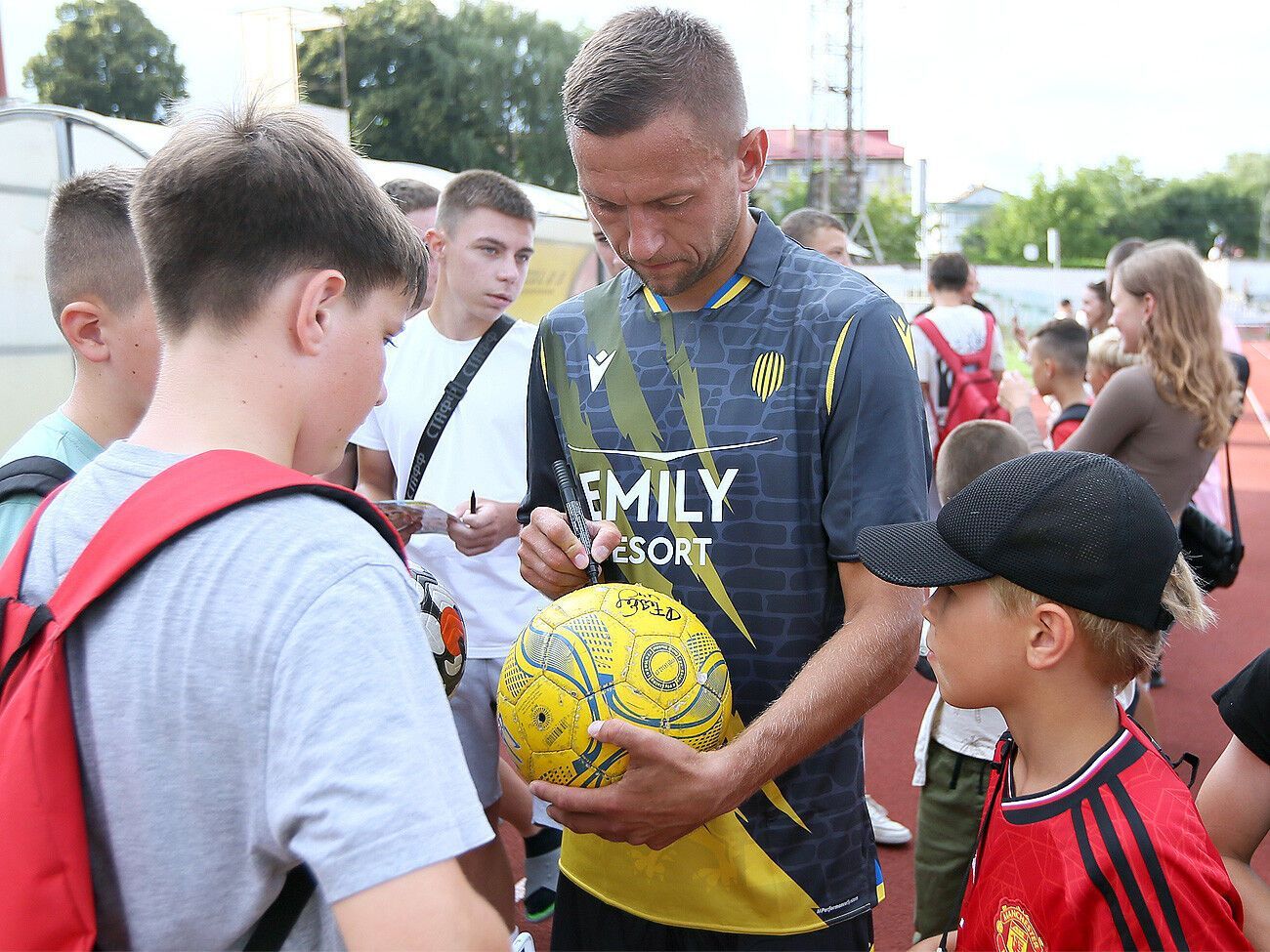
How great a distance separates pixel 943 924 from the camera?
10.6 feet

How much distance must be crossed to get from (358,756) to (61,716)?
354mm

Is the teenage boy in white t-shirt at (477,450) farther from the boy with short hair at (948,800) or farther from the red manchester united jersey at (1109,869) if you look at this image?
the red manchester united jersey at (1109,869)

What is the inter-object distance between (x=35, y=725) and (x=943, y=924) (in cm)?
290

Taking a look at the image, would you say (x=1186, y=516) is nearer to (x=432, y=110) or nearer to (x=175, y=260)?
(x=175, y=260)

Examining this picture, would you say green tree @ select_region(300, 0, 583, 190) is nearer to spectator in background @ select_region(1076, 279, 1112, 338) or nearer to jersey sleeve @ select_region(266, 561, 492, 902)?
spectator in background @ select_region(1076, 279, 1112, 338)

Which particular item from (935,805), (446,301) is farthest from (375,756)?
(446,301)

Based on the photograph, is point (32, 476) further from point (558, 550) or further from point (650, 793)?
point (650, 793)

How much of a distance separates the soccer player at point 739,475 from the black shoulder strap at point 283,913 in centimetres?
80

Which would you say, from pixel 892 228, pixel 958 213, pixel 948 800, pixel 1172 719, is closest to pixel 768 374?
pixel 948 800

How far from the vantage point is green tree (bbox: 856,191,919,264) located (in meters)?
70.6

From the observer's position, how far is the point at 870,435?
1.99 m

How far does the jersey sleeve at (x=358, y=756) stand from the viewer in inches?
40.8

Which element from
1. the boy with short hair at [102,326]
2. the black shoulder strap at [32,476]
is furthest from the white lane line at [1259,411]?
the black shoulder strap at [32,476]

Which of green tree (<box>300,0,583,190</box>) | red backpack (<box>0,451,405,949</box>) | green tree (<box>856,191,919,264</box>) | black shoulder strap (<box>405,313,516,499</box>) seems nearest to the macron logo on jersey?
red backpack (<box>0,451,405,949</box>)
